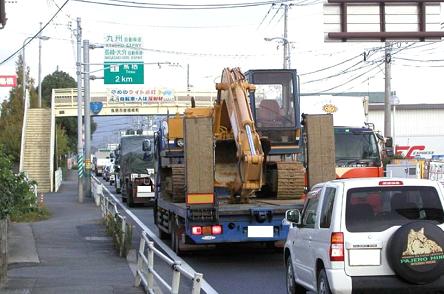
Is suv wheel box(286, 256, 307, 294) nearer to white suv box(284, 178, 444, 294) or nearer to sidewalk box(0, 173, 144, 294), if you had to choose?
white suv box(284, 178, 444, 294)

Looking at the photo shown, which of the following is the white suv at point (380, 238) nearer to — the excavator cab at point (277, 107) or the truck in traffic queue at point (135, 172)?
the excavator cab at point (277, 107)

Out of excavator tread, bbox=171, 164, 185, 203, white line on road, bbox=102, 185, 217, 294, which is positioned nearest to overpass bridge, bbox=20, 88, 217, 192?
white line on road, bbox=102, 185, 217, 294

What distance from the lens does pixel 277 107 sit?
639 inches

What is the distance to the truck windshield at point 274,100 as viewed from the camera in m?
16.1

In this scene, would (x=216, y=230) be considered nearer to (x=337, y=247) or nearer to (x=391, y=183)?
(x=391, y=183)

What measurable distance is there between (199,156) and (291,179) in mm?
2384

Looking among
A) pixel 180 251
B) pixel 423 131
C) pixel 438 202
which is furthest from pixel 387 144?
pixel 423 131

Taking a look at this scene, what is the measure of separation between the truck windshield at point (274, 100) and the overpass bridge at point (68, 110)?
3533cm

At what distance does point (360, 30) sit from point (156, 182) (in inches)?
272

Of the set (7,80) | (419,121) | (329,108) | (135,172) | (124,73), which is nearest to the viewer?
(329,108)

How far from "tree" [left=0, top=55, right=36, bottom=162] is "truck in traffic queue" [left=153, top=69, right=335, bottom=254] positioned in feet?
123

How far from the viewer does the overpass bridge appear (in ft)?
167

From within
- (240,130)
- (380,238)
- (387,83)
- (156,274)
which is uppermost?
(387,83)

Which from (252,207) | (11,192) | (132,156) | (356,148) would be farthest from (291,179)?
(132,156)
